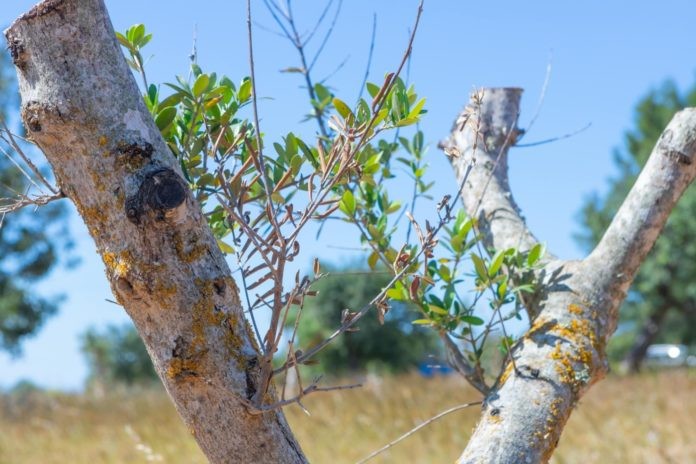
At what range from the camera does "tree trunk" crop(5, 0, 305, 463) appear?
1.16m

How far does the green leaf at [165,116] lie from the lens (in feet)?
4.60

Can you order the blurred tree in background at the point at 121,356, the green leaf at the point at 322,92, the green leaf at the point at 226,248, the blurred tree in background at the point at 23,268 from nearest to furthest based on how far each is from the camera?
the green leaf at the point at 226,248 < the green leaf at the point at 322,92 < the blurred tree in background at the point at 23,268 < the blurred tree in background at the point at 121,356

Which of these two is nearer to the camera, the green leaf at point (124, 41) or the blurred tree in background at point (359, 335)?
the green leaf at point (124, 41)

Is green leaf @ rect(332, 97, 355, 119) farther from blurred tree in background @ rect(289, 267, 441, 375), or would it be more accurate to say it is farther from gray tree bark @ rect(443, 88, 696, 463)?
blurred tree in background @ rect(289, 267, 441, 375)

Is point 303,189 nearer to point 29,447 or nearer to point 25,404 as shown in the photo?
point 29,447

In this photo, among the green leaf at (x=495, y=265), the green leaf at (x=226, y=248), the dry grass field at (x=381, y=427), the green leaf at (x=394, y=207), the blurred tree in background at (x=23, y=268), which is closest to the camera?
the green leaf at (x=226, y=248)

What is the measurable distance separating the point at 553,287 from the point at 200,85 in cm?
97

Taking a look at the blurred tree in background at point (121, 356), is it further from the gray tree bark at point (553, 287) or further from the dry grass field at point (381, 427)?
the gray tree bark at point (553, 287)

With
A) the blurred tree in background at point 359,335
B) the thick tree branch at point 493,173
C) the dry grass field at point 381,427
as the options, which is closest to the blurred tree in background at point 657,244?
the blurred tree in background at point 359,335

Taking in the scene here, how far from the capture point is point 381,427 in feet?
23.6

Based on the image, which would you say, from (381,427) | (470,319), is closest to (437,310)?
(470,319)

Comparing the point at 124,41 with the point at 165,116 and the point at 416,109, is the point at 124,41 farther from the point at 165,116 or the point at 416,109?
the point at 416,109

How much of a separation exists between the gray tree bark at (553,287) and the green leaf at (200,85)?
0.47m

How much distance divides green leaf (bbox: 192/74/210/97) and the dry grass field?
360 centimetres
